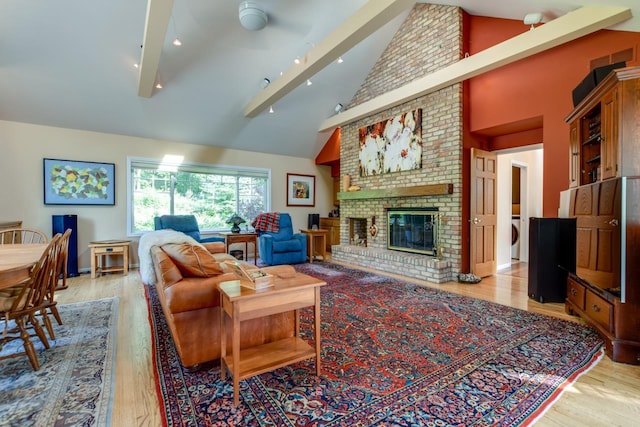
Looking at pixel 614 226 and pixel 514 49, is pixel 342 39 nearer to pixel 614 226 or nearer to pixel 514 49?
pixel 514 49

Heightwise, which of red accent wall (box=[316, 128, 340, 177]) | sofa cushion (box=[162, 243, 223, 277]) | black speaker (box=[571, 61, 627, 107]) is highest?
red accent wall (box=[316, 128, 340, 177])

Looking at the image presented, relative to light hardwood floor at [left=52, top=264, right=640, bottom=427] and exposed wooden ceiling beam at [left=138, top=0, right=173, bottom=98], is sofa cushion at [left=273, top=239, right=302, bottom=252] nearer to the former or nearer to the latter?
light hardwood floor at [left=52, top=264, right=640, bottom=427]

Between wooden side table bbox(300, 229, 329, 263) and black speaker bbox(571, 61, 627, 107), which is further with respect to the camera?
wooden side table bbox(300, 229, 329, 263)

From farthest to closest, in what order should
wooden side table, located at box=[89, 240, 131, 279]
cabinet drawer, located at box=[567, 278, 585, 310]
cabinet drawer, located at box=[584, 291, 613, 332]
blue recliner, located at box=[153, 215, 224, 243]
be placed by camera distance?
blue recliner, located at box=[153, 215, 224, 243] → wooden side table, located at box=[89, 240, 131, 279] → cabinet drawer, located at box=[567, 278, 585, 310] → cabinet drawer, located at box=[584, 291, 613, 332]

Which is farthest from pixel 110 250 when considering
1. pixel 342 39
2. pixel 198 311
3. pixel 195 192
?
pixel 342 39

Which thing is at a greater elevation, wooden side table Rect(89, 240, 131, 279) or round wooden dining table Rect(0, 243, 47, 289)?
round wooden dining table Rect(0, 243, 47, 289)

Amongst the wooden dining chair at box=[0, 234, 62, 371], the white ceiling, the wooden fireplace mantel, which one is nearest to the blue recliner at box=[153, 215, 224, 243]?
the white ceiling

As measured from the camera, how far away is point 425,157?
4723 mm

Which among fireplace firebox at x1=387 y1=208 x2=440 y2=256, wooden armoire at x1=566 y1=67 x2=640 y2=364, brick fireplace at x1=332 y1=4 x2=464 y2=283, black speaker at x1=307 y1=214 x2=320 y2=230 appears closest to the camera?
wooden armoire at x1=566 y1=67 x2=640 y2=364

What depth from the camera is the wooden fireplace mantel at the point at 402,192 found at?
14.2 feet

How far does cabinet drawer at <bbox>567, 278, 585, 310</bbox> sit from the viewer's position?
2641 millimetres

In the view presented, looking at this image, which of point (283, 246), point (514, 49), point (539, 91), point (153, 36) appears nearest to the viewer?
point (153, 36)

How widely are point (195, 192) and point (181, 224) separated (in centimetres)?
97

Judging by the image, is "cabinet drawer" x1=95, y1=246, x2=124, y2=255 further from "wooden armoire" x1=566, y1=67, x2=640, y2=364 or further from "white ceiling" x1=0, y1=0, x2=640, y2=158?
"wooden armoire" x1=566, y1=67, x2=640, y2=364
